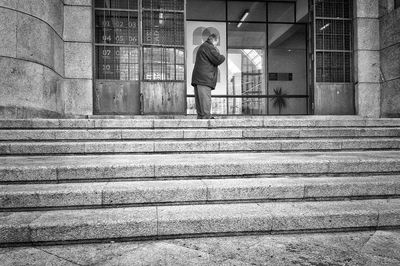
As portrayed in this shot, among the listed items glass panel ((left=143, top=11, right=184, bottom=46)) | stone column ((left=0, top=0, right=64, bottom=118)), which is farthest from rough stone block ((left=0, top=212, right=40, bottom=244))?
glass panel ((left=143, top=11, right=184, bottom=46))

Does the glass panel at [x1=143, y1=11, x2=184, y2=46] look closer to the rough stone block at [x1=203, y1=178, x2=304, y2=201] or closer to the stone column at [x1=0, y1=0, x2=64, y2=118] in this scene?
the stone column at [x1=0, y1=0, x2=64, y2=118]

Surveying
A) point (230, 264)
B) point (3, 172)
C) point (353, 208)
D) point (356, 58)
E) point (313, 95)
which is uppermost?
point (356, 58)

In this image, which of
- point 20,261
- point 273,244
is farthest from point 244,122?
point 20,261

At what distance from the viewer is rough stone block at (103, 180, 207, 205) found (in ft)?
10.5

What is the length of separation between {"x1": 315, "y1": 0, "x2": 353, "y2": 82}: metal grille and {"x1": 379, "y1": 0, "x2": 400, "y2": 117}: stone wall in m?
0.89

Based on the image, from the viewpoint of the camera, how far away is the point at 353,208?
10.5 feet

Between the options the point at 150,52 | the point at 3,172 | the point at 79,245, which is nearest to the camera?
the point at 79,245

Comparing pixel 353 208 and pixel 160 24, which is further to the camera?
pixel 160 24

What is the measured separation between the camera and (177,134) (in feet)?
17.0

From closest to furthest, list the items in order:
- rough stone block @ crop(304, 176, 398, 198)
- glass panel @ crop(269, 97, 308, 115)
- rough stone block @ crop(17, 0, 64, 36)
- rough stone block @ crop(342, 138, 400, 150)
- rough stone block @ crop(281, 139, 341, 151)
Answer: rough stone block @ crop(304, 176, 398, 198) → rough stone block @ crop(281, 139, 341, 151) → rough stone block @ crop(342, 138, 400, 150) → rough stone block @ crop(17, 0, 64, 36) → glass panel @ crop(269, 97, 308, 115)

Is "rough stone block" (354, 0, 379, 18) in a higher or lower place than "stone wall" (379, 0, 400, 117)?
higher

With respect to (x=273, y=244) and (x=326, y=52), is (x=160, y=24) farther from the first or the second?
(x=273, y=244)

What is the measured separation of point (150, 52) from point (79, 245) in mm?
6842

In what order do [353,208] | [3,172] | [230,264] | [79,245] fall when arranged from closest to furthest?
[230,264] → [79,245] → [353,208] → [3,172]
